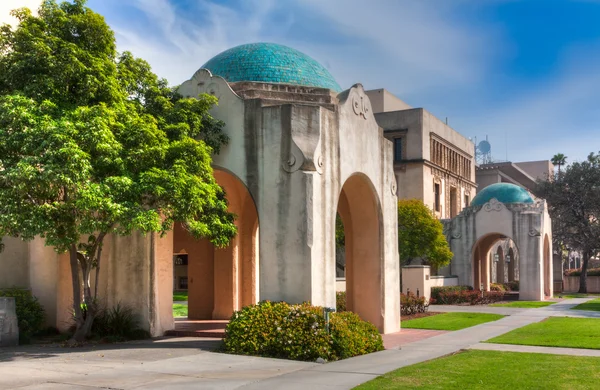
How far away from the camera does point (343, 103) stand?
18625 millimetres

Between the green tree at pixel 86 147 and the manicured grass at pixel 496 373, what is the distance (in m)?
6.58

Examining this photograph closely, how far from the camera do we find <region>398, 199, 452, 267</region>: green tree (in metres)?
41.4

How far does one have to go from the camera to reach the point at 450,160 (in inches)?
2482

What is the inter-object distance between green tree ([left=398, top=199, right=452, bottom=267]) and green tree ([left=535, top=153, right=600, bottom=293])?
63.4 ft

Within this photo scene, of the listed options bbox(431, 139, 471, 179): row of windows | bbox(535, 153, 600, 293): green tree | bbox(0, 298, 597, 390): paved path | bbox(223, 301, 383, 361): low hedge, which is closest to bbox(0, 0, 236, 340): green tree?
bbox(0, 298, 597, 390): paved path

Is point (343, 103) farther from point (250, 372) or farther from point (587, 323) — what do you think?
point (587, 323)

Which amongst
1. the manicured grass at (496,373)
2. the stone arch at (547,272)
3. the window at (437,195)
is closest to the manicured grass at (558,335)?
the manicured grass at (496,373)

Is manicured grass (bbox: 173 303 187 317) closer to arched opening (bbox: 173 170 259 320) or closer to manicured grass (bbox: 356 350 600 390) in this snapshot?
arched opening (bbox: 173 170 259 320)

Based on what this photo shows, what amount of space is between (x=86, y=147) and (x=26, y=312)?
5706 mm

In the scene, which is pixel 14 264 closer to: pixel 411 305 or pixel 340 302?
pixel 340 302

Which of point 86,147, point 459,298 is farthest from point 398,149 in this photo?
point 86,147

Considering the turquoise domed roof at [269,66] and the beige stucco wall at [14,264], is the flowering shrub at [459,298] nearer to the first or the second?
the turquoise domed roof at [269,66]

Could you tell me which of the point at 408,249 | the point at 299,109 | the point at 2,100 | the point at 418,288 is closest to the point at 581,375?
the point at 299,109

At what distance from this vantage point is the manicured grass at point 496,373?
1121 centimetres
